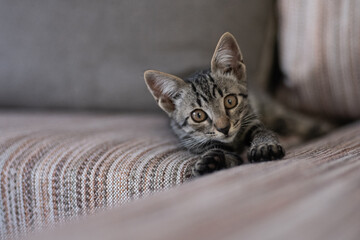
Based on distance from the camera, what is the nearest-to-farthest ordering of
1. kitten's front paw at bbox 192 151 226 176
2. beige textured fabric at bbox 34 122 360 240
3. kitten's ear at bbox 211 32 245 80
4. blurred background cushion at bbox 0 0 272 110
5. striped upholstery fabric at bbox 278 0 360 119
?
beige textured fabric at bbox 34 122 360 240, kitten's front paw at bbox 192 151 226 176, kitten's ear at bbox 211 32 245 80, striped upholstery fabric at bbox 278 0 360 119, blurred background cushion at bbox 0 0 272 110

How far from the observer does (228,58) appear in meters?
0.81

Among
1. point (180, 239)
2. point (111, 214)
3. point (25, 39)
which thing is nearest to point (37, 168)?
point (111, 214)

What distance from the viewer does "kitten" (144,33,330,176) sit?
2.53 ft

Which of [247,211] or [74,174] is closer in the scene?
[247,211]

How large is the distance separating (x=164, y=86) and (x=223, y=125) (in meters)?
0.20

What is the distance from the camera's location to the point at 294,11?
1.05 metres

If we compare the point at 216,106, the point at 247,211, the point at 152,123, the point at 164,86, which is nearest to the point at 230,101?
the point at 216,106

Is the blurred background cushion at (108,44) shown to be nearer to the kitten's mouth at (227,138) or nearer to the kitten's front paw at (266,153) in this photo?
the kitten's mouth at (227,138)

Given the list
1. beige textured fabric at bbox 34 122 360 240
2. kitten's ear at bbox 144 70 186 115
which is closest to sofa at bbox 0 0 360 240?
beige textured fabric at bbox 34 122 360 240

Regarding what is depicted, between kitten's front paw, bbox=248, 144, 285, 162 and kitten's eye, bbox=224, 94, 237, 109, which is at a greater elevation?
kitten's eye, bbox=224, 94, 237, 109

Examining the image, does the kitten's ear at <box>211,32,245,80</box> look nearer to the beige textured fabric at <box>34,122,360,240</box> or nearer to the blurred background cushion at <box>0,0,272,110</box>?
the blurred background cushion at <box>0,0,272,110</box>

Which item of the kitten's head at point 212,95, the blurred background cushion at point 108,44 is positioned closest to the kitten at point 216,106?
the kitten's head at point 212,95

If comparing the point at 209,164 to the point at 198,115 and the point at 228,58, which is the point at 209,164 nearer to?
the point at 198,115

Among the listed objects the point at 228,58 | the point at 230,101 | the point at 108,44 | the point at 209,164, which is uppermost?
the point at 108,44
